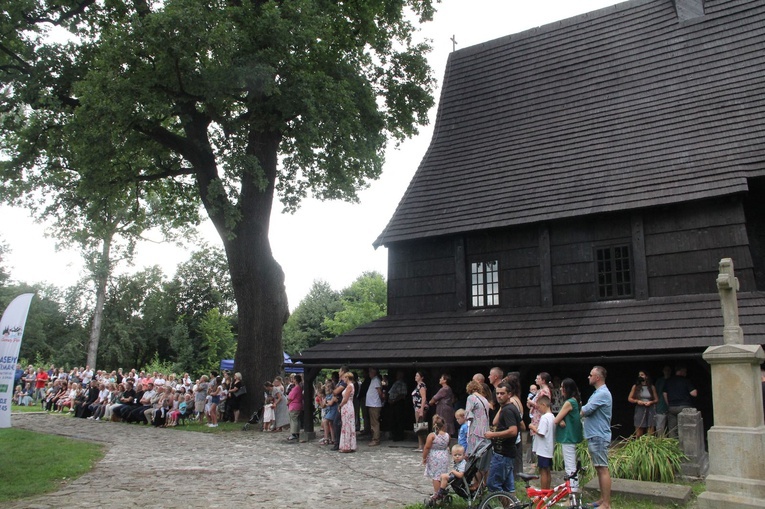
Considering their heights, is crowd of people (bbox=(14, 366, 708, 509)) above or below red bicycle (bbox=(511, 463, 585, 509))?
above

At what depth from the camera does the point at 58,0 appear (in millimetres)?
18984

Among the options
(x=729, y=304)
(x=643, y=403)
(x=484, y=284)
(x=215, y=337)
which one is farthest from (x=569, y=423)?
(x=215, y=337)

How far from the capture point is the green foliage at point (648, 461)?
10.5 m

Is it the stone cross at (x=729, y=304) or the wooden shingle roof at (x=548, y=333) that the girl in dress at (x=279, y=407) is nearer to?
the wooden shingle roof at (x=548, y=333)

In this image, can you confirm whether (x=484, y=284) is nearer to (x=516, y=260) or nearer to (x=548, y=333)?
(x=516, y=260)

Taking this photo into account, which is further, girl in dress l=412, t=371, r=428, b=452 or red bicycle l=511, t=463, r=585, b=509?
girl in dress l=412, t=371, r=428, b=452

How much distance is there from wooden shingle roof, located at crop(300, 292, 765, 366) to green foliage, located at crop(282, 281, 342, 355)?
107 feet

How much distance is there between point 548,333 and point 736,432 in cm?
690

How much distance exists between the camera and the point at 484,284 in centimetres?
1777

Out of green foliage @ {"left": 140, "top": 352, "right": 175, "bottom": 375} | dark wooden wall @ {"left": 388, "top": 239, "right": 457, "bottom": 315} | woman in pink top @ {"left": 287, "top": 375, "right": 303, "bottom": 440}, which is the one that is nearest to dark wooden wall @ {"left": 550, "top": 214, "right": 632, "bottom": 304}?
dark wooden wall @ {"left": 388, "top": 239, "right": 457, "bottom": 315}

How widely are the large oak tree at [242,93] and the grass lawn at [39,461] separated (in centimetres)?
614

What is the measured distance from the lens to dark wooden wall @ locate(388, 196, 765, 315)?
14.3 meters

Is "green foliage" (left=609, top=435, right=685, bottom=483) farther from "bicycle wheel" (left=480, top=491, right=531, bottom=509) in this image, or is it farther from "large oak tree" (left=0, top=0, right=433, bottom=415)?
"large oak tree" (left=0, top=0, right=433, bottom=415)

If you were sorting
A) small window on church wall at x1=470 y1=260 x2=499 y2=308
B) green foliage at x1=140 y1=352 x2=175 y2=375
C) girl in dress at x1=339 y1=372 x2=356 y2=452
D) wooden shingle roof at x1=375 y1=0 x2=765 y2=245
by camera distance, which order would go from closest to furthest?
girl in dress at x1=339 y1=372 x2=356 y2=452 < wooden shingle roof at x1=375 y1=0 x2=765 y2=245 < small window on church wall at x1=470 y1=260 x2=499 y2=308 < green foliage at x1=140 y1=352 x2=175 y2=375
